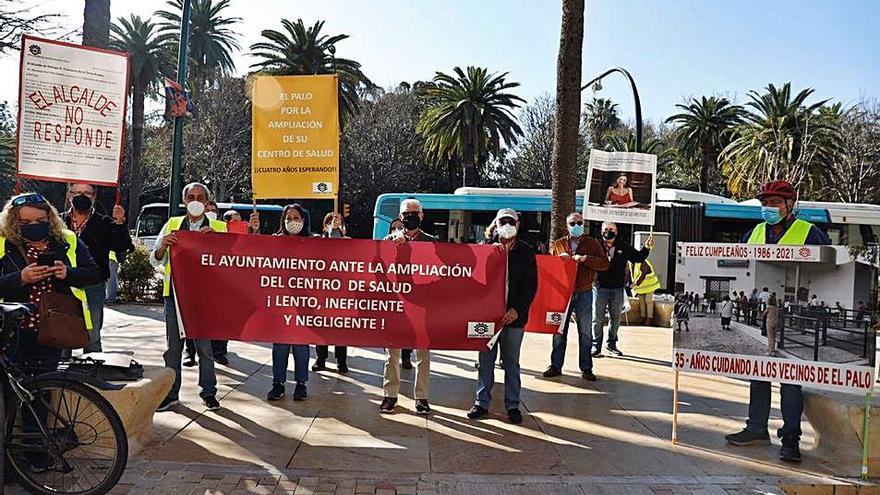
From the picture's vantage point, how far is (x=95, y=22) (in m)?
11.8

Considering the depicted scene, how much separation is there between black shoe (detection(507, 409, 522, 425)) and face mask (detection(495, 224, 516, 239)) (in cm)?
150

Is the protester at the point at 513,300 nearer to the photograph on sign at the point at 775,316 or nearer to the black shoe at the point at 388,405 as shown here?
the black shoe at the point at 388,405

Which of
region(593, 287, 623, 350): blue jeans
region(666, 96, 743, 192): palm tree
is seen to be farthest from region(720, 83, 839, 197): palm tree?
region(593, 287, 623, 350): blue jeans

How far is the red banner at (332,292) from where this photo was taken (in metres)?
6.15

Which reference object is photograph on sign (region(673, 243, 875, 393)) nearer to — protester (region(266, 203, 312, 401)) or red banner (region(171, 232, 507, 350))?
red banner (region(171, 232, 507, 350))

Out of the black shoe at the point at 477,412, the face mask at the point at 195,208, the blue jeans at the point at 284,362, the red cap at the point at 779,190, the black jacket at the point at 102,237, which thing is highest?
the red cap at the point at 779,190

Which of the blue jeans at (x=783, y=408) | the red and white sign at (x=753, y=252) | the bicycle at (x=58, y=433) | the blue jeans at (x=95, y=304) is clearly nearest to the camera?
the bicycle at (x=58, y=433)

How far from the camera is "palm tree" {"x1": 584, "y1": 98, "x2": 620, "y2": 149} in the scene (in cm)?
5171

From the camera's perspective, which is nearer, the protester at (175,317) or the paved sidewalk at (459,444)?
the paved sidewalk at (459,444)

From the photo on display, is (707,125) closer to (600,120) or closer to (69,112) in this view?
→ (600,120)

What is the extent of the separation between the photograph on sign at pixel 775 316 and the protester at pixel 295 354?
3.33 metres

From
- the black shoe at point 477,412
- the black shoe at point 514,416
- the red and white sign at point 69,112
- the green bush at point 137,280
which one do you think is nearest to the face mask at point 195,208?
the red and white sign at point 69,112

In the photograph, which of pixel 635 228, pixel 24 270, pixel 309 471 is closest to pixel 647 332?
pixel 309 471

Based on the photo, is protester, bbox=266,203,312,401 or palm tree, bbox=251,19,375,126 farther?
palm tree, bbox=251,19,375,126
